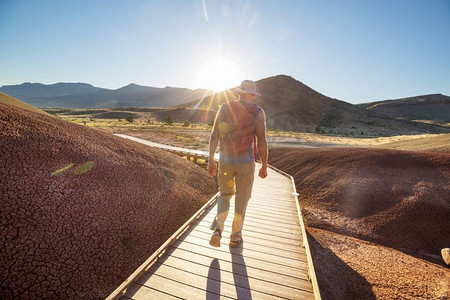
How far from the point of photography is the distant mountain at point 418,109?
152688 millimetres

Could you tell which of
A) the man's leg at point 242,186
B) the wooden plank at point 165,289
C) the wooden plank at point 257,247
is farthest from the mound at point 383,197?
the wooden plank at point 165,289

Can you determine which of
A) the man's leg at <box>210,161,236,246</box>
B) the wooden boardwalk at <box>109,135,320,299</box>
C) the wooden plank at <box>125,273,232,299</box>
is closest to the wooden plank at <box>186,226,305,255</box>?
the wooden boardwalk at <box>109,135,320,299</box>

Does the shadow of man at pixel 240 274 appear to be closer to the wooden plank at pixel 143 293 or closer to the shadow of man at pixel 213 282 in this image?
the shadow of man at pixel 213 282

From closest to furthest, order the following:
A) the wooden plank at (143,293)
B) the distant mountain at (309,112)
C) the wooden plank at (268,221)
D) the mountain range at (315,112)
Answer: the wooden plank at (143,293) < the wooden plank at (268,221) < the mountain range at (315,112) < the distant mountain at (309,112)

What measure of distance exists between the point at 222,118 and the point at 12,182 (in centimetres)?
440

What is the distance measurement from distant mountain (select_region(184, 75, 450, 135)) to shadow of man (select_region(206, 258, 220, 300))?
261 feet

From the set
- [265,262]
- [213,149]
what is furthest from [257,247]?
[213,149]

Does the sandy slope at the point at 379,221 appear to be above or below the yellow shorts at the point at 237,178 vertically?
below

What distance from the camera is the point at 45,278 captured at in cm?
360

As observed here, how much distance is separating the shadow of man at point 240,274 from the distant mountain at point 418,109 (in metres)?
183

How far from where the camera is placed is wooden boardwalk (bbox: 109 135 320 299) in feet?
9.71

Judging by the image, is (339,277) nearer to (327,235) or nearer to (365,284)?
(365,284)

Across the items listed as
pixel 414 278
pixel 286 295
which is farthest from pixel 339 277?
pixel 286 295

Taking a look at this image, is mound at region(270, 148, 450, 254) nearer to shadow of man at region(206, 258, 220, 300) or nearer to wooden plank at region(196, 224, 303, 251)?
wooden plank at region(196, 224, 303, 251)
